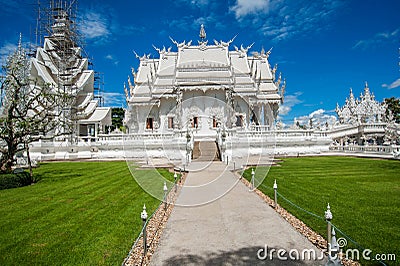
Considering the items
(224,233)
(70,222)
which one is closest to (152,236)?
(224,233)

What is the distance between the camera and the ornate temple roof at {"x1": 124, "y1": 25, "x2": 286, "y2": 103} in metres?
36.1

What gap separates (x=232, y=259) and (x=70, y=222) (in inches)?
198

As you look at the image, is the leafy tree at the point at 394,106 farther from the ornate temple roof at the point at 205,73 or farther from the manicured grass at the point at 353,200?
the manicured grass at the point at 353,200

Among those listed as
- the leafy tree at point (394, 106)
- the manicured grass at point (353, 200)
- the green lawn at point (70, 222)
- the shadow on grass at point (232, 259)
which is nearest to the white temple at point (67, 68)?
the green lawn at point (70, 222)

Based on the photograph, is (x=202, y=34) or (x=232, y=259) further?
(x=202, y=34)

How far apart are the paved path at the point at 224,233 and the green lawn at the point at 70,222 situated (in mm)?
1049

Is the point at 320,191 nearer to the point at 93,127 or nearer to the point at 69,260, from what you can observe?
the point at 69,260

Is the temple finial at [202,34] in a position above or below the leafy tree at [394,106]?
above

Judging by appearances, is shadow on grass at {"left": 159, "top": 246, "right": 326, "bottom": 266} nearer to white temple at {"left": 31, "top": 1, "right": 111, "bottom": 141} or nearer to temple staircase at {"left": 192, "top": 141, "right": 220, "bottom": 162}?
temple staircase at {"left": 192, "top": 141, "right": 220, "bottom": 162}

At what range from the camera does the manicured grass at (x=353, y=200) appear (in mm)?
6023

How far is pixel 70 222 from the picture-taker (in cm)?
771

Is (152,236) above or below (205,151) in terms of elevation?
below

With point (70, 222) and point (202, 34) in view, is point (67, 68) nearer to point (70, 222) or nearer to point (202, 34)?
point (202, 34)

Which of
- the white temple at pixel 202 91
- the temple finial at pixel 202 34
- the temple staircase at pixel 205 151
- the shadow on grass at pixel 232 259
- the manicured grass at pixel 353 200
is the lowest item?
the shadow on grass at pixel 232 259
